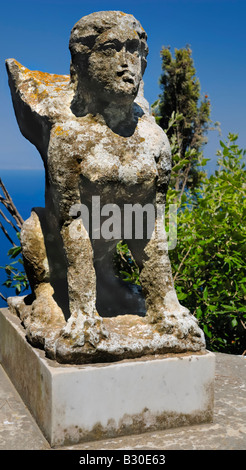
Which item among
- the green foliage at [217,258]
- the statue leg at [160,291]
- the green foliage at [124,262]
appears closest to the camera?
the statue leg at [160,291]

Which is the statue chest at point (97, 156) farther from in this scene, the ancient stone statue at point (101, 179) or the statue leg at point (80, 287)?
the statue leg at point (80, 287)

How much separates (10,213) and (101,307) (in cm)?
229

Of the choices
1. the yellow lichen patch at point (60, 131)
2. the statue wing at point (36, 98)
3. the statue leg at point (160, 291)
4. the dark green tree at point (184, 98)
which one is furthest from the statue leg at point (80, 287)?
the dark green tree at point (184, 98)

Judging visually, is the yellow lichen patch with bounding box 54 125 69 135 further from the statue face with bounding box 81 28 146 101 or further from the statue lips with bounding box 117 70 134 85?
the statue lips with bounding box 117 70 134 85

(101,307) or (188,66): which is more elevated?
(188,66)

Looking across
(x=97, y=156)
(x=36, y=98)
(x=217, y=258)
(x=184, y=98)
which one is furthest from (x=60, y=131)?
(x=184, y=98)

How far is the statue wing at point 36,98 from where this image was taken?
9.12 ft

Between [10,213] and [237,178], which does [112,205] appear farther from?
[10,213]

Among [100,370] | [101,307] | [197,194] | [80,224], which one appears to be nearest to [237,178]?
[197,194]

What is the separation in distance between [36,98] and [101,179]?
0.70 metres

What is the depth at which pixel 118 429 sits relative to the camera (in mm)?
2527

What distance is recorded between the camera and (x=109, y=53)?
8.31ft

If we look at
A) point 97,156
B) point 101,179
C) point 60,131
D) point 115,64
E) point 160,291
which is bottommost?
point 160,291

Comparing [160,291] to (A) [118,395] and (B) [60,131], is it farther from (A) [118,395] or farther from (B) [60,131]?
(B) [60,131]
